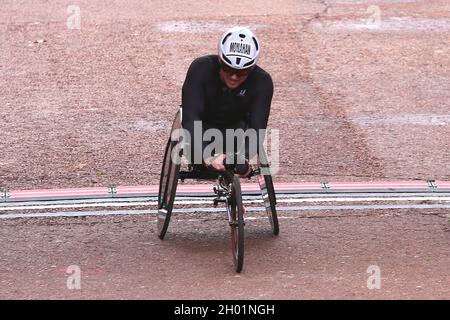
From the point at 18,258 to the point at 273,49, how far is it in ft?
22.4

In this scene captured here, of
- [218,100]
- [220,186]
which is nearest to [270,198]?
[220,186]

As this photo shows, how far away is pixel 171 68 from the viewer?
13.4m

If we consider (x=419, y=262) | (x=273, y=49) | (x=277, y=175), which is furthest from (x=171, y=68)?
(x=419, y=262)

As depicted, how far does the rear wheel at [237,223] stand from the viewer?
7316 millimetres

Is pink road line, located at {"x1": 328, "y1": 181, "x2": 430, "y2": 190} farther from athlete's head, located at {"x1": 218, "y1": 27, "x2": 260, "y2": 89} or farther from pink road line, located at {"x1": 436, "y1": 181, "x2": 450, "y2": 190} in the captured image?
athlete's head, located at {"x1": 218, "y1": 27, "x2": 260, "y2": 89}

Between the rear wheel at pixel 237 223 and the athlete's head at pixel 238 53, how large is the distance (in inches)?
30.9

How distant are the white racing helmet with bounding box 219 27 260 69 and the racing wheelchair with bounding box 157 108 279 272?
63 cm

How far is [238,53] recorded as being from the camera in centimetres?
774

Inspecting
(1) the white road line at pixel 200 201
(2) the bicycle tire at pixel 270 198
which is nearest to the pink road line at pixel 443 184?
(1) the white road line at pixel 200 201

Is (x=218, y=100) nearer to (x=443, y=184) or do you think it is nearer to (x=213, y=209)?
(x=213, y=209)

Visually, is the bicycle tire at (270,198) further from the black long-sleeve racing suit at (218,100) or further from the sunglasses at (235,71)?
the sunglasses at (235,71)

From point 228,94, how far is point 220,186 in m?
0.67

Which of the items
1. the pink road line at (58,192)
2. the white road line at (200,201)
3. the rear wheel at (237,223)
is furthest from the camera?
the pink road line at (58,192)

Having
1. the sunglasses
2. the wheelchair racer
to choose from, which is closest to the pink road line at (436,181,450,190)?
the wheelchair racer
